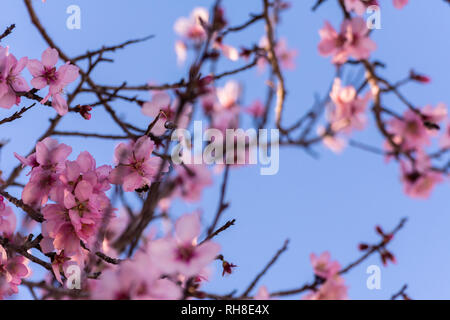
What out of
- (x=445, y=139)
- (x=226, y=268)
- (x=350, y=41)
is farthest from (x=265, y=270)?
(x=445, y=139)

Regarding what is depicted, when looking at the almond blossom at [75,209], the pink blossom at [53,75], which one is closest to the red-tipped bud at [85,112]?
the pink blossom at [53,75]

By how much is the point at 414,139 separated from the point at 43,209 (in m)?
3.32

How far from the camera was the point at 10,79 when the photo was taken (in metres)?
1.77

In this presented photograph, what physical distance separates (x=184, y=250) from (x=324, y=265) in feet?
6.27

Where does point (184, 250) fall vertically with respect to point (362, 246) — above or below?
below

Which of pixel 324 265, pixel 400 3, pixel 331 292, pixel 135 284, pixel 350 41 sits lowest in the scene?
pixel 135 284

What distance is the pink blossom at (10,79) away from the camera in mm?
1730

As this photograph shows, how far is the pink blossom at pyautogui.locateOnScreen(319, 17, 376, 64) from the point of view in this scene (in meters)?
3.07

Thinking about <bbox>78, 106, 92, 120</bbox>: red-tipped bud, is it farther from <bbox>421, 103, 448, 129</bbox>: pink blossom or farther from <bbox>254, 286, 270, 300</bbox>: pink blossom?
<bbox>421, 103, 448, 129</bbox>: pink blossom

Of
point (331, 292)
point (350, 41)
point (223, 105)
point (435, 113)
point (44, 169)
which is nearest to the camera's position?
point (44, 169)

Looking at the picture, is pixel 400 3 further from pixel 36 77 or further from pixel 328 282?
pixel 36 77

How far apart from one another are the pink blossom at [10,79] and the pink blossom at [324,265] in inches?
79.0

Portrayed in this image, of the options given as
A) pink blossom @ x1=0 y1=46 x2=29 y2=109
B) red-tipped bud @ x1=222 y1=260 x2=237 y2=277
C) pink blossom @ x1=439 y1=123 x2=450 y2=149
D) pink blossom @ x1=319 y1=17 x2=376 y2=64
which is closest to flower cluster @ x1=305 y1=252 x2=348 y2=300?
red-tipped bud @ x1=222 y1=260 x2=237 y2=277
